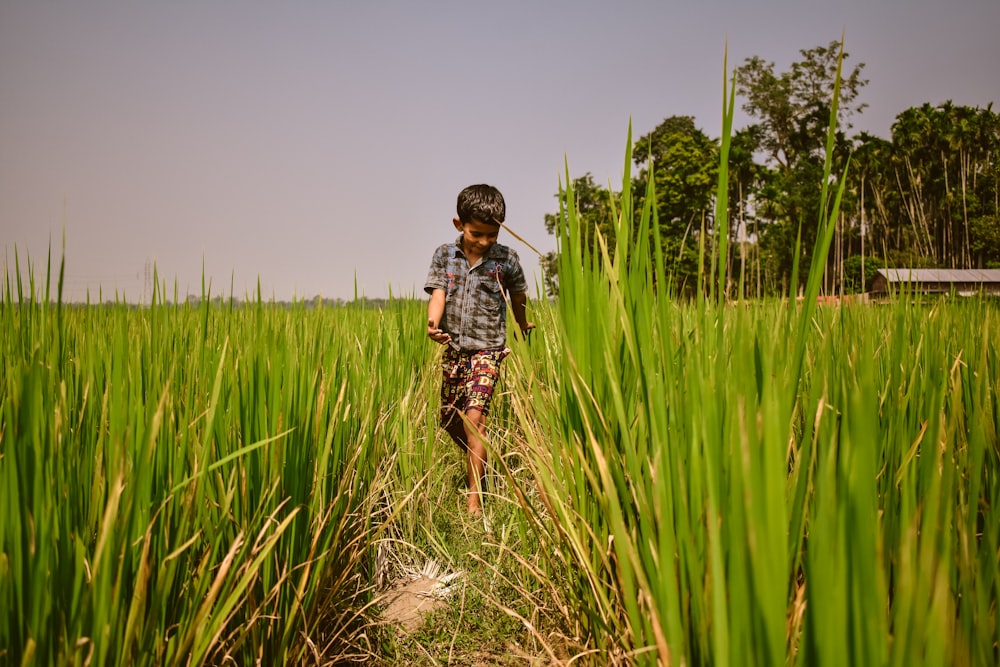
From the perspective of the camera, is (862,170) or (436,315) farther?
(862,170)

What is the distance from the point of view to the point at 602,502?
0.88m

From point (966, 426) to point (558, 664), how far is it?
1.26 metres

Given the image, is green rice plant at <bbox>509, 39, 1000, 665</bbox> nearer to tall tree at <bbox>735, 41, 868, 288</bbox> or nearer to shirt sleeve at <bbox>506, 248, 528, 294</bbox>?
shirt sleeve at <bbox>506, 248, 528, 294</bbox>

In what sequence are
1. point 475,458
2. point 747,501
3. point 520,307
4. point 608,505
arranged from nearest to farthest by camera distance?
point 747,501
point 608,505
point 475,458
point 520,307

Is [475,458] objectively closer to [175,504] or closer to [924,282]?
[175,504]

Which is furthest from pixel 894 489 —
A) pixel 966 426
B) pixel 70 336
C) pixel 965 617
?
pixel 70 336

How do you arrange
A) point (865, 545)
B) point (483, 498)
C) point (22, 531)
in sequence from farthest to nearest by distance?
point (483, 498), point (22, 531), point (865, 545)

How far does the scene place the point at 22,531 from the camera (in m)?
0.66

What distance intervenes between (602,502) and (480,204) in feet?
6.35

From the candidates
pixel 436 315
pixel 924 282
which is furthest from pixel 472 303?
pixel 924 282

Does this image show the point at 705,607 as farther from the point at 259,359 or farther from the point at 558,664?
the point at 259,359

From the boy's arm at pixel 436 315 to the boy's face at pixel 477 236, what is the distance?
26 centimetres

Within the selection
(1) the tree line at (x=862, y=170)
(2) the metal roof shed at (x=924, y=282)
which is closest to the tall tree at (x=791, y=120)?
(1) the tree line at (x=862, y=170)

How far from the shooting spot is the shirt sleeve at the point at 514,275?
2.81 m
